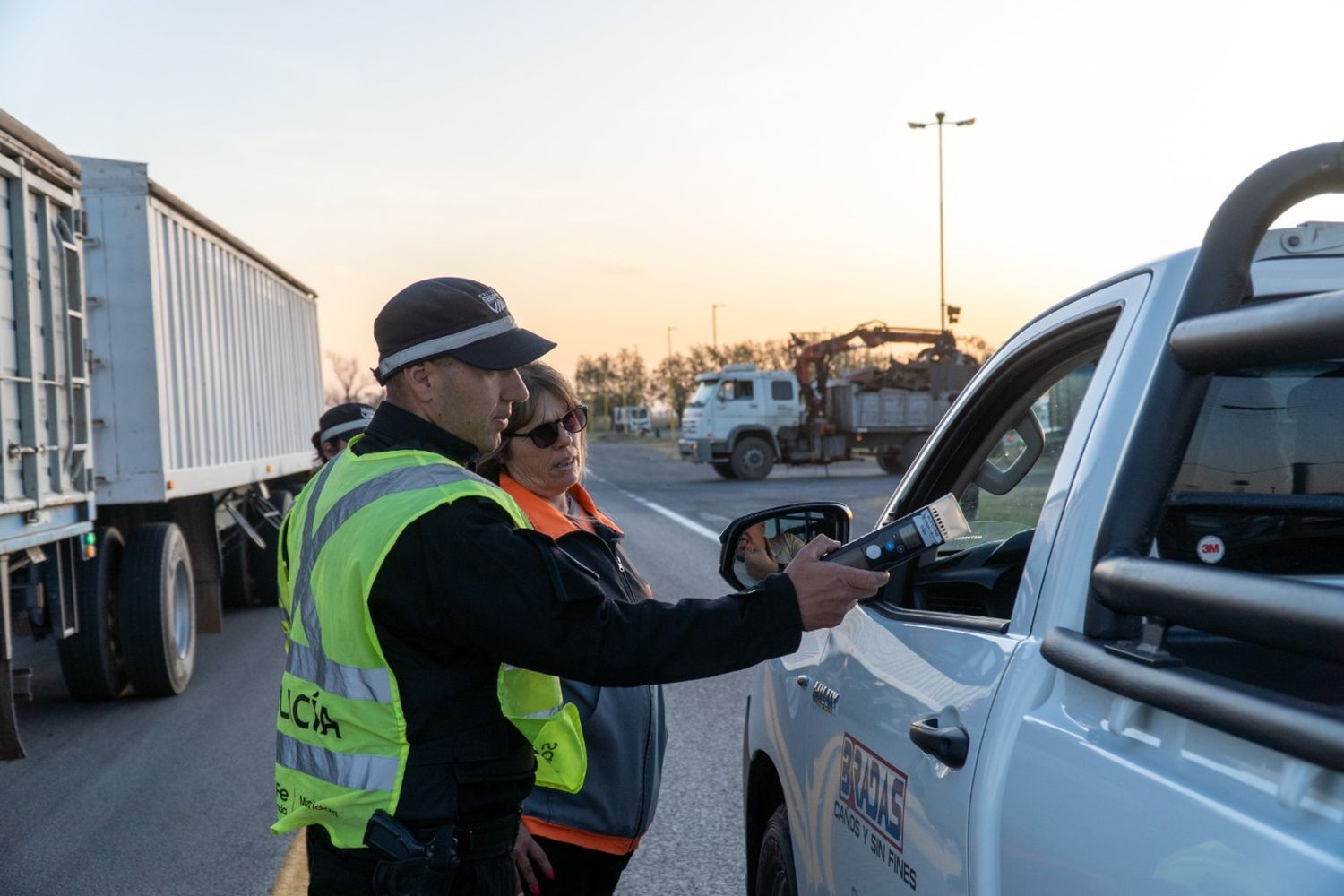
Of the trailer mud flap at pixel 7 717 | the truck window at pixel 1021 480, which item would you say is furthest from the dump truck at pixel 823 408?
the truck window at pixel 1021 480

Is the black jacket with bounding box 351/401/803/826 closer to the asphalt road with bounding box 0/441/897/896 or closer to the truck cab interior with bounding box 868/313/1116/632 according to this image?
the truck cab interior with bounding box 868/313/1116/632

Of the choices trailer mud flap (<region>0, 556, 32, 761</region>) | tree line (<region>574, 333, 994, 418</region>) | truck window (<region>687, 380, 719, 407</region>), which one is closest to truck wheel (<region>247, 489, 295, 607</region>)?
trailer mud flap (<region>0, 556, 32, 761</region>)

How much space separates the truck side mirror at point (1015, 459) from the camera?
3191mm

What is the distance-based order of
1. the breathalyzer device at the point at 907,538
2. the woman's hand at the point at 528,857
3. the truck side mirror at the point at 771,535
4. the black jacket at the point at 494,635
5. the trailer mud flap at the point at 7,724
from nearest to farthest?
1. the black jacket at the point at 494,635
2. the breathalyzer device at the point at 907,538
3. the truck side mirror at the point at 771,535
4. the woman's hand at the point at 528,857
5. the trailer mud flap at the point at 7,724

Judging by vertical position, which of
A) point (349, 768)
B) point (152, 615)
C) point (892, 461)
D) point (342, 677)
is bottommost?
point (892, 461)

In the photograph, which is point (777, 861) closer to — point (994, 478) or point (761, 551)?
point (761, 551)

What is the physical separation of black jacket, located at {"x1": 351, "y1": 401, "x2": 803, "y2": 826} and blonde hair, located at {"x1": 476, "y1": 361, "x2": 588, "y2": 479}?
122 cm

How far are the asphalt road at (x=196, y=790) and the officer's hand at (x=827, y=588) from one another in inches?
101

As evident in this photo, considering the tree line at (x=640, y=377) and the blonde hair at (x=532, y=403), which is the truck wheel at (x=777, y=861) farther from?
the tree line at (x=640, y=377)

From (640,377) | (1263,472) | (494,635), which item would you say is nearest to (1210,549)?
(1263,472)

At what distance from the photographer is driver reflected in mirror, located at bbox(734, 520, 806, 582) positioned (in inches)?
116

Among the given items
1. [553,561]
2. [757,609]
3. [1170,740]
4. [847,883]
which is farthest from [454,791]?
[1170,740]

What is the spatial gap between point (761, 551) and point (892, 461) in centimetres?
3047

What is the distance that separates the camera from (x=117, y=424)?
8.49 m
